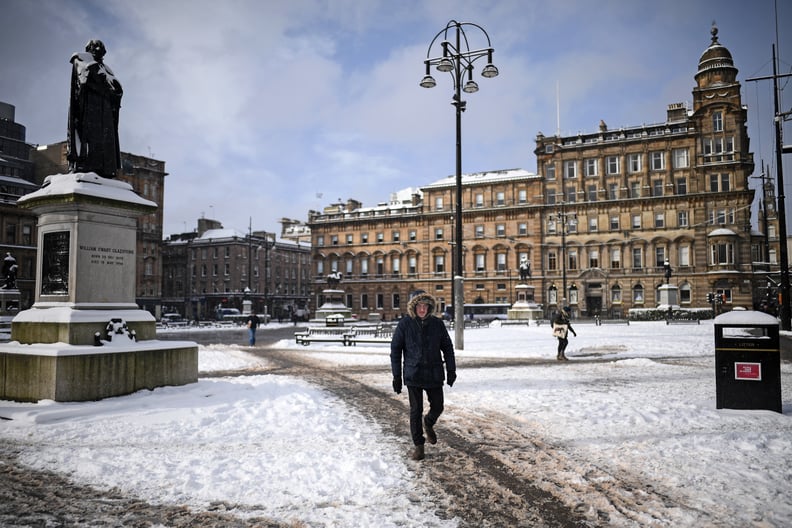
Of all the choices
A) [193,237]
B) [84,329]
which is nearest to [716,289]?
[84,329]

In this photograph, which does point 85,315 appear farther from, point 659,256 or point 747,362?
point 659,256

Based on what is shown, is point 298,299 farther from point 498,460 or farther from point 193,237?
point 498,460

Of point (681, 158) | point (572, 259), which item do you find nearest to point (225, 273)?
point (572, 259)

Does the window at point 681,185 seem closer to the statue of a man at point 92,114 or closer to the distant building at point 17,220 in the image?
the statue of a man at point 92,114

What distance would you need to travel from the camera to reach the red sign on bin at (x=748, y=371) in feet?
25.6

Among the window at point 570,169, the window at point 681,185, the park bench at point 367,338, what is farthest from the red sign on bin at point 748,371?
the window at point 570,169

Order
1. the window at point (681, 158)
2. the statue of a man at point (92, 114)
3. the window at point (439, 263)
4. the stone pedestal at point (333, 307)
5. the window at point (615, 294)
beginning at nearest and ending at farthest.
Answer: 1. the statue of a man at point (92, 114)
2. the stone pedestal at point (333, 307)
3. the window at point (681, 158)
4. the window at point (615, 294)
5. the window at point (439, 263)

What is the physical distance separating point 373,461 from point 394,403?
3393 mm

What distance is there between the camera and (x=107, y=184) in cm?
896

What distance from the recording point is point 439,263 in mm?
69188

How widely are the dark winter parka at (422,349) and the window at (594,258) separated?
196 ft

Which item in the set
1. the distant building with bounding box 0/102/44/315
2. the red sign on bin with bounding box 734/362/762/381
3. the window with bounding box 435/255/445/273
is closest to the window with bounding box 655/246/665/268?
the window with bounding box 435/255/445/273

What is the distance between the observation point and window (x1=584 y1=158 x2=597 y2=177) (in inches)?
2441

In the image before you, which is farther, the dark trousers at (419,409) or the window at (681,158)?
the window at (681,158)
